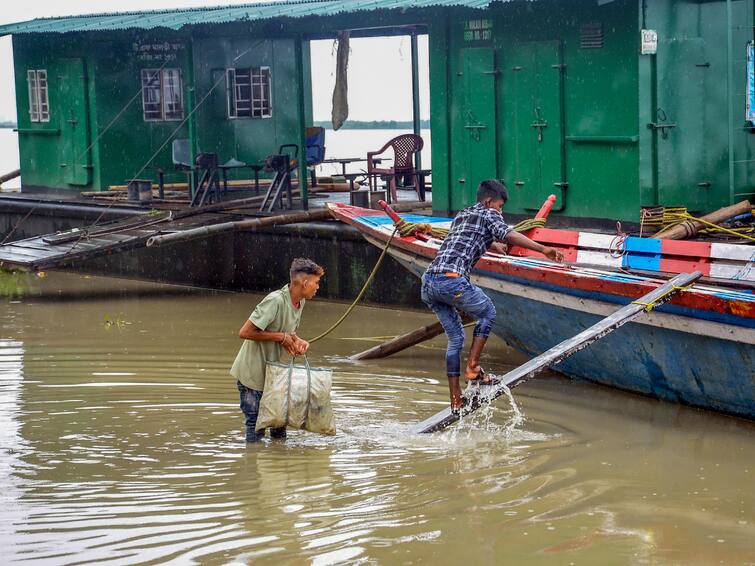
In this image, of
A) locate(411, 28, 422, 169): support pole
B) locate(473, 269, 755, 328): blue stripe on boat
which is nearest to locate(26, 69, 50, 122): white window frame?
locate(411, 28, 422, 169): support pole

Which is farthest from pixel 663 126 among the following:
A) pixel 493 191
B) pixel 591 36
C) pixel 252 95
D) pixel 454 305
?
pixel 252 95

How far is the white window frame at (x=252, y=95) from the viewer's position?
2025 centimetres

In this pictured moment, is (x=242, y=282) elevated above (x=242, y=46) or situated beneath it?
situated beneath

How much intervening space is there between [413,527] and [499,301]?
14.8 ft

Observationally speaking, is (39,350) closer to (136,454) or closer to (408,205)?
(136,454)

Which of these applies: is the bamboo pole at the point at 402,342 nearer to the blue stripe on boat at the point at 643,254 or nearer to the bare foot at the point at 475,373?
the blue stripe on boat at the point at 643,254

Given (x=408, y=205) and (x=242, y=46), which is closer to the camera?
(x=408, y=205)

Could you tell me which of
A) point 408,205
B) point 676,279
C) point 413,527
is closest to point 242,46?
point 408,205

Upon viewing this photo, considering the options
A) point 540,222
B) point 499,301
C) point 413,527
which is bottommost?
point 413,527

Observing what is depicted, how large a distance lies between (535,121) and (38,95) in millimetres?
11053

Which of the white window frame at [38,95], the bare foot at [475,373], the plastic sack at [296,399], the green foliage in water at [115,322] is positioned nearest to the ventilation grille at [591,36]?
the green foliage in water at [115,322]

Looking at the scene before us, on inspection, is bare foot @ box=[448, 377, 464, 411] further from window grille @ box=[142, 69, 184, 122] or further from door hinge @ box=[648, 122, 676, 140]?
window grille @ box=[142, 69, 184, 122]

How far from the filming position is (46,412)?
9.59 m

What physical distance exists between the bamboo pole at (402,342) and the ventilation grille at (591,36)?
14.3 feet
